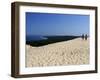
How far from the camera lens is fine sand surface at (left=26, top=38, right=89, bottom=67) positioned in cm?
209

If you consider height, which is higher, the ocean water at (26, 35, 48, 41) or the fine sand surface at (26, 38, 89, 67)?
the ocean water at (26, 35, 48, 41)

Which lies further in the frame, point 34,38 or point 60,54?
point 60,54

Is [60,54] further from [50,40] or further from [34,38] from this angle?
[34,38]

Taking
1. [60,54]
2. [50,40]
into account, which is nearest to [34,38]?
[50,40]

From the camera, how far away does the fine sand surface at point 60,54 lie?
209cm

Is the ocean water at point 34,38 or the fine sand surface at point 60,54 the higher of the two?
the ocean water at point 34,38

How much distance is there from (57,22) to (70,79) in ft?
1.63

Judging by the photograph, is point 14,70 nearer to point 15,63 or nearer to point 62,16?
point 15,63

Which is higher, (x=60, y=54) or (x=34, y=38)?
(x=34, y=38)

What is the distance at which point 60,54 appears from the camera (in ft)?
7.14

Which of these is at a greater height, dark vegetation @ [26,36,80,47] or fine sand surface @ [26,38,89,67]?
dark vegetation @ [26,36,80,47]

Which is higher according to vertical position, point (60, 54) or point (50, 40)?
point (50, 40)

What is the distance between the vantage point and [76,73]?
2227 millimetres

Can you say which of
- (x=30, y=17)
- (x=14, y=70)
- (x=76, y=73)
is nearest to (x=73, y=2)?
(x=30, y=17)
